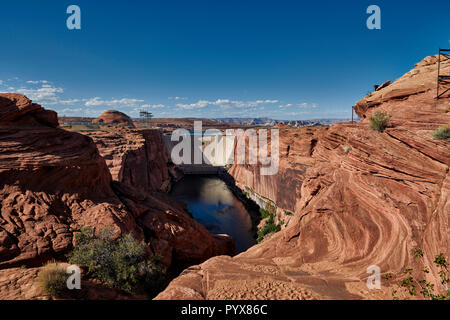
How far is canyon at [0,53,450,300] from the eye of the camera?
8109 mm

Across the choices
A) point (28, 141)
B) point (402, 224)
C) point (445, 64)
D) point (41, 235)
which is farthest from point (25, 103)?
point (445, 64)

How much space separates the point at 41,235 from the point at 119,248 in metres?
4.02

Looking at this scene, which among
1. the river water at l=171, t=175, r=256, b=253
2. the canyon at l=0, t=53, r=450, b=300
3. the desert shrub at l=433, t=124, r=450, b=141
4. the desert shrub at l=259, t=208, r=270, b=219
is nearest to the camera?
the canyon at l=0, t=53, r=450, b=300

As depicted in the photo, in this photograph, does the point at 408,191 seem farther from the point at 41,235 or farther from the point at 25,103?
the point at 25,103

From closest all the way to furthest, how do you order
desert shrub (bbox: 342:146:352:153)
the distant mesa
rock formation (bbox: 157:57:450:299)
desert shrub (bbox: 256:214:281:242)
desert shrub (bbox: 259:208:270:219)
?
rock formation (bbox: 157:57:450:299), desert shrub (bbox: 342:146:352:153), desert shrub (bbox: 256:214:281:242), desert shrub (bbox: 259:208:270:219), the distant mesa

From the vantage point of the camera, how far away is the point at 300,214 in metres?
12.9

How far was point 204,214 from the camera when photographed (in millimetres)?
36281

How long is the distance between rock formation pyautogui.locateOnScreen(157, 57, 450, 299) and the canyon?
50mm

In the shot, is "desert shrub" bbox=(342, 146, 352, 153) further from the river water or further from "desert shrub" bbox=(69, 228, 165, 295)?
the river water

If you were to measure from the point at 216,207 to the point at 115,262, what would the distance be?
29.8 metres

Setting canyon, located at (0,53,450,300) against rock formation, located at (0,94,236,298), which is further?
rock formation, located at (0,94,236,298)

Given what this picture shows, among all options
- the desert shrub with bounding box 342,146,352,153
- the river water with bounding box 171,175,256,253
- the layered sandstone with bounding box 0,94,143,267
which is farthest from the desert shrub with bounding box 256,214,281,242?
the desert shrub with bounding box 342,146,352,153

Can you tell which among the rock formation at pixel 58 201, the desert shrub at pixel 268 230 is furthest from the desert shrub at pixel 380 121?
the desert shrub at pixel 268 230

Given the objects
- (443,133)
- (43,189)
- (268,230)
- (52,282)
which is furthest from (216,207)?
(443,133)
